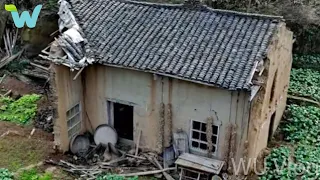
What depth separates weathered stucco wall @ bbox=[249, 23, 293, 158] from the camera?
14133 mm

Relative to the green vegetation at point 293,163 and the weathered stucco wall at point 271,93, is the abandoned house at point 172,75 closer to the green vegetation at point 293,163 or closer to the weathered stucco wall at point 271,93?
the weathered stucco wall at point 271,93

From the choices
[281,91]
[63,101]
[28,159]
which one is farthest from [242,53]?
[28,159]

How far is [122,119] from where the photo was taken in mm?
16438

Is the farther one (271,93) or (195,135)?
(271,93)

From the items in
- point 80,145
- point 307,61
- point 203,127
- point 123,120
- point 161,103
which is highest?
point 161,103

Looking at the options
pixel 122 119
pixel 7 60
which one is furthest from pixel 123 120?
pixel 7 60

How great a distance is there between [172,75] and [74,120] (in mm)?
4626

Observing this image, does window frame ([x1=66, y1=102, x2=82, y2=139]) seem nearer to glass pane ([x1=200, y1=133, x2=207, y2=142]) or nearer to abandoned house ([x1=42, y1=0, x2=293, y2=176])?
abandoned house ([x1=42, y1=0, x2=293, y2=176])

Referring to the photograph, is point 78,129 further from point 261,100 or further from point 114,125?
point 261,100

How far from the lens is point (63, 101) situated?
50.5 feet

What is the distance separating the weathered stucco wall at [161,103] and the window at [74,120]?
0.42m

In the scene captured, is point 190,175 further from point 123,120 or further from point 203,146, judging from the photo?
point 123,120

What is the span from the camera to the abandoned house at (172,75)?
45.9 ft

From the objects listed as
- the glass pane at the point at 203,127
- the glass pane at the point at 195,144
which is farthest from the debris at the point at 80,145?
the glass pane at the point at 203,127
